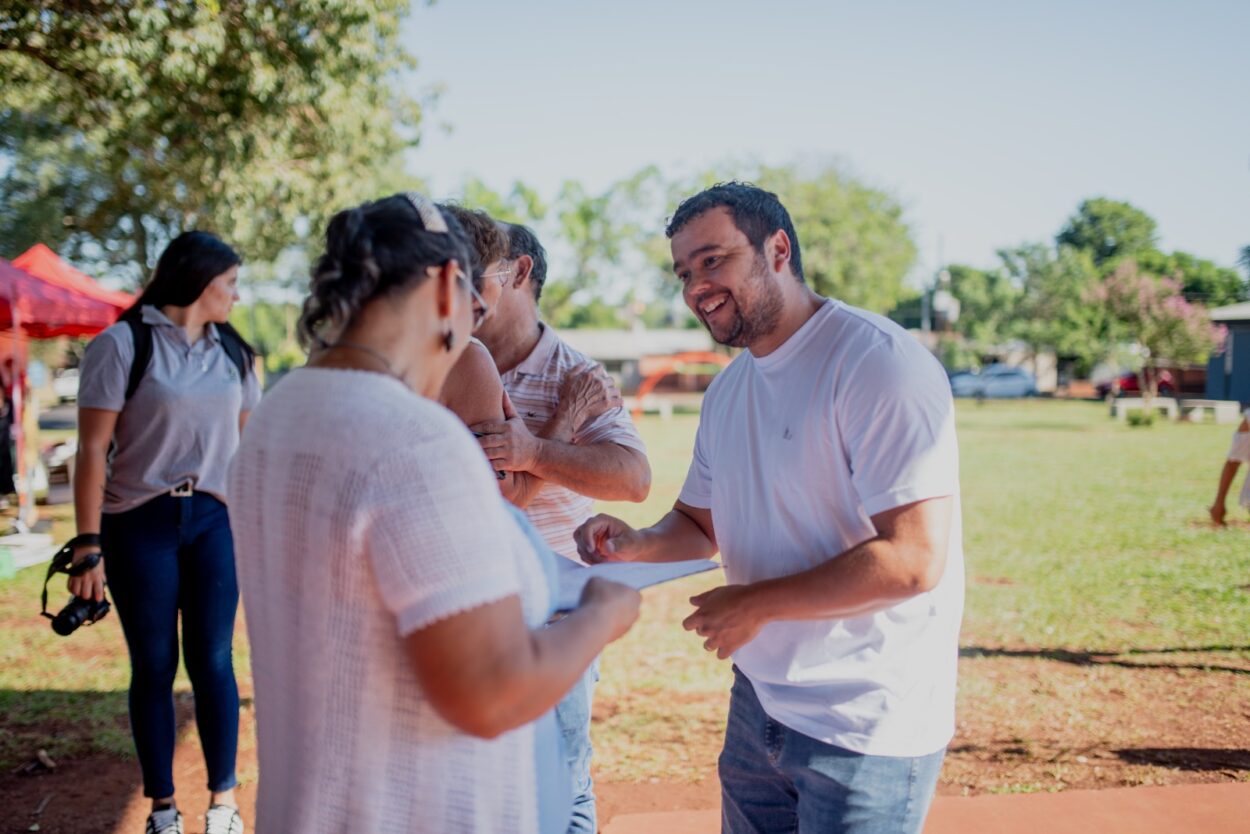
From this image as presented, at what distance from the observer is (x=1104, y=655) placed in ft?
20.3

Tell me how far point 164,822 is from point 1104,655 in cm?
550

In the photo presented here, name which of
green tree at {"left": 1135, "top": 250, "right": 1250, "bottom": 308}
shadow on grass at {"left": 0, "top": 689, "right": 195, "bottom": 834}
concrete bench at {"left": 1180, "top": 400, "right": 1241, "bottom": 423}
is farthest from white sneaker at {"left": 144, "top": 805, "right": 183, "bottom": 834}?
green tree at {"left": 1135, "top": 250, "right": 1250, "bottom": 308}

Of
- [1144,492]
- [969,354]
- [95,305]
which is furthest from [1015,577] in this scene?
[969,354]

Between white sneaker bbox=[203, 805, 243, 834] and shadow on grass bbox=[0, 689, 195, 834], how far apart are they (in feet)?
2.44

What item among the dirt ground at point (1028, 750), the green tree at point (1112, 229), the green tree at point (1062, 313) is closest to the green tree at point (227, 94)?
the dirt ground at point (1028, 750)

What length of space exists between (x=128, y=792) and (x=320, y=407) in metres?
3.91

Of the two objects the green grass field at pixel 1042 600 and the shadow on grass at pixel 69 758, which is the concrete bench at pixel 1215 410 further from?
the shadow on grass at pixel 69 758

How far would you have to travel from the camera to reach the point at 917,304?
290 feet

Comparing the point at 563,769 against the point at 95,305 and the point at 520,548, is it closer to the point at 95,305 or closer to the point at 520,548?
the point at 520,548

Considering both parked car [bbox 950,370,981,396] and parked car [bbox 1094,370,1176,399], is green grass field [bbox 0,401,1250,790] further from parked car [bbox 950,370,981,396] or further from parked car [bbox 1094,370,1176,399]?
parked car [bbox 950,370,981,396]

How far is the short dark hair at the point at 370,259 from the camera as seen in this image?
1327mm

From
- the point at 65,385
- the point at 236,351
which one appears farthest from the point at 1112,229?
the point at 236,351

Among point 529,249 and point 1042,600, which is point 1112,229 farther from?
point 529,249

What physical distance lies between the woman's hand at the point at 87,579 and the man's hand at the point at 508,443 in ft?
6.39
